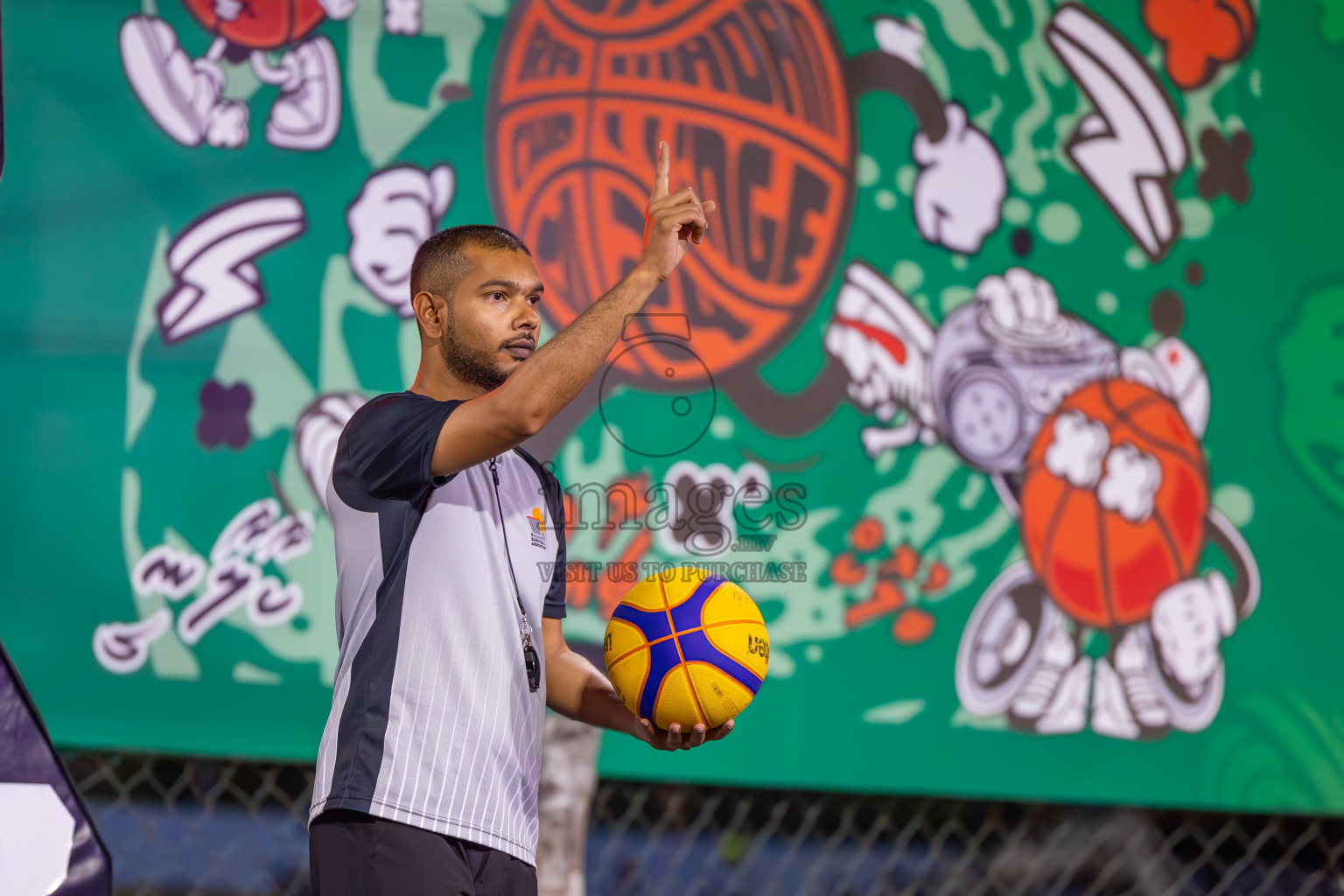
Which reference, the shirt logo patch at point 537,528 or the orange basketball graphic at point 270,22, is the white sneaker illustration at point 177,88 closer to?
the orange basketball graphic at point 270,22

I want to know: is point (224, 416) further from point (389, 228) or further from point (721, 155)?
point (721, 155)

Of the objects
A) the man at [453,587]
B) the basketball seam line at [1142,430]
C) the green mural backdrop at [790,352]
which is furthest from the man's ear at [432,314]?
the basketball seam line at [1142,430]

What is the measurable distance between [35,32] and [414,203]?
1.14 m

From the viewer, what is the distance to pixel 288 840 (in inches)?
119

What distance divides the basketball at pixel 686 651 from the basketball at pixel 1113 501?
1487mm

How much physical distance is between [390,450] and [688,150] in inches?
71.2

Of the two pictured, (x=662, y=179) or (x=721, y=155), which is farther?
(x=721, y=155)

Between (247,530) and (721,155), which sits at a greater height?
(721,155)

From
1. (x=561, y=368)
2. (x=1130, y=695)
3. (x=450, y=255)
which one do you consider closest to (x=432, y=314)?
(x=450, y=255)

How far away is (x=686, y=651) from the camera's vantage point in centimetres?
172

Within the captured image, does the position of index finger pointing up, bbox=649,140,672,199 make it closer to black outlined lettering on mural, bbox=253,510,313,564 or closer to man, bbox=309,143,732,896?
man, bbox=309,143,732,896

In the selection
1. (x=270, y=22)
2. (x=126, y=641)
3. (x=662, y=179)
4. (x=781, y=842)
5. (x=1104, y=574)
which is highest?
(x=270, y=22)

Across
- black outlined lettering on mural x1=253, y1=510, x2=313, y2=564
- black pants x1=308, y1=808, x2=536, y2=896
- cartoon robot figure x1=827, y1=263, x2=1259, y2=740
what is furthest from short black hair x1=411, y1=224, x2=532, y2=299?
cartoon robot figure x1=827, y1=263, x2=1259, y2=740

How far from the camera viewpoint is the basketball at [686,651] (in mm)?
1692
